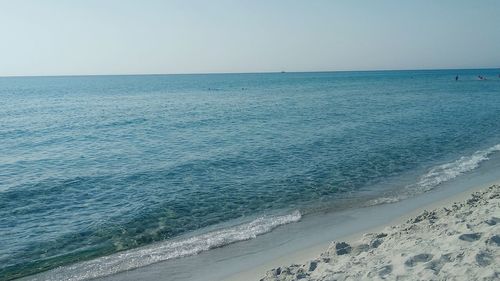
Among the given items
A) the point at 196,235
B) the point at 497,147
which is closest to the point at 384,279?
the point at 196,235

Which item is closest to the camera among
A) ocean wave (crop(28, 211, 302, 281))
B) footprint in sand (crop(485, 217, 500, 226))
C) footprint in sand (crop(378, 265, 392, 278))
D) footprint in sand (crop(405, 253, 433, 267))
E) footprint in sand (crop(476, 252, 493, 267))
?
footprint in sand (crop(476, 252, 493, 267))

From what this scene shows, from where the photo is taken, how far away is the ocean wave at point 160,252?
11.7 m

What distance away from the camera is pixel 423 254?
337 inches

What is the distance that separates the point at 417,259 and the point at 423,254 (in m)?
0.23

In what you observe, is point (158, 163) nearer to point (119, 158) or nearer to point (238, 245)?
point (119, 158)

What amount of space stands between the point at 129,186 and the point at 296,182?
27.8 ft

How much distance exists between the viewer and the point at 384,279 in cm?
787

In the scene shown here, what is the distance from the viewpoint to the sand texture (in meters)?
7.71

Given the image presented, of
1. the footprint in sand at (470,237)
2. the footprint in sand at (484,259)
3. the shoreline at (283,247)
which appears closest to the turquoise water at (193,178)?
the shoreline at (283,247)

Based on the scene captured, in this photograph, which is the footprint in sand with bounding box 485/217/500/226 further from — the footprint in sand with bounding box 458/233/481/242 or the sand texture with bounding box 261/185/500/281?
the footprint in sand with bounding box 458/233/481/242

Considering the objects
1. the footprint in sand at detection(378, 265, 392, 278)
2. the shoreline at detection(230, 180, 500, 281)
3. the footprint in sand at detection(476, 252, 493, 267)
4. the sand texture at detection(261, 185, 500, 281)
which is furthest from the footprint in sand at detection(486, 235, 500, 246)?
the shoreline at detection(230, 180, 500, 281)

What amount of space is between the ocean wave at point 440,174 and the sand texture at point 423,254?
5188 millimetres

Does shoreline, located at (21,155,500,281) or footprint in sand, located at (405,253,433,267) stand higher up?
footprint in sand, located at (405,253,433,267)

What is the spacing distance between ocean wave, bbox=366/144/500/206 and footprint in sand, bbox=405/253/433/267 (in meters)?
8.24
